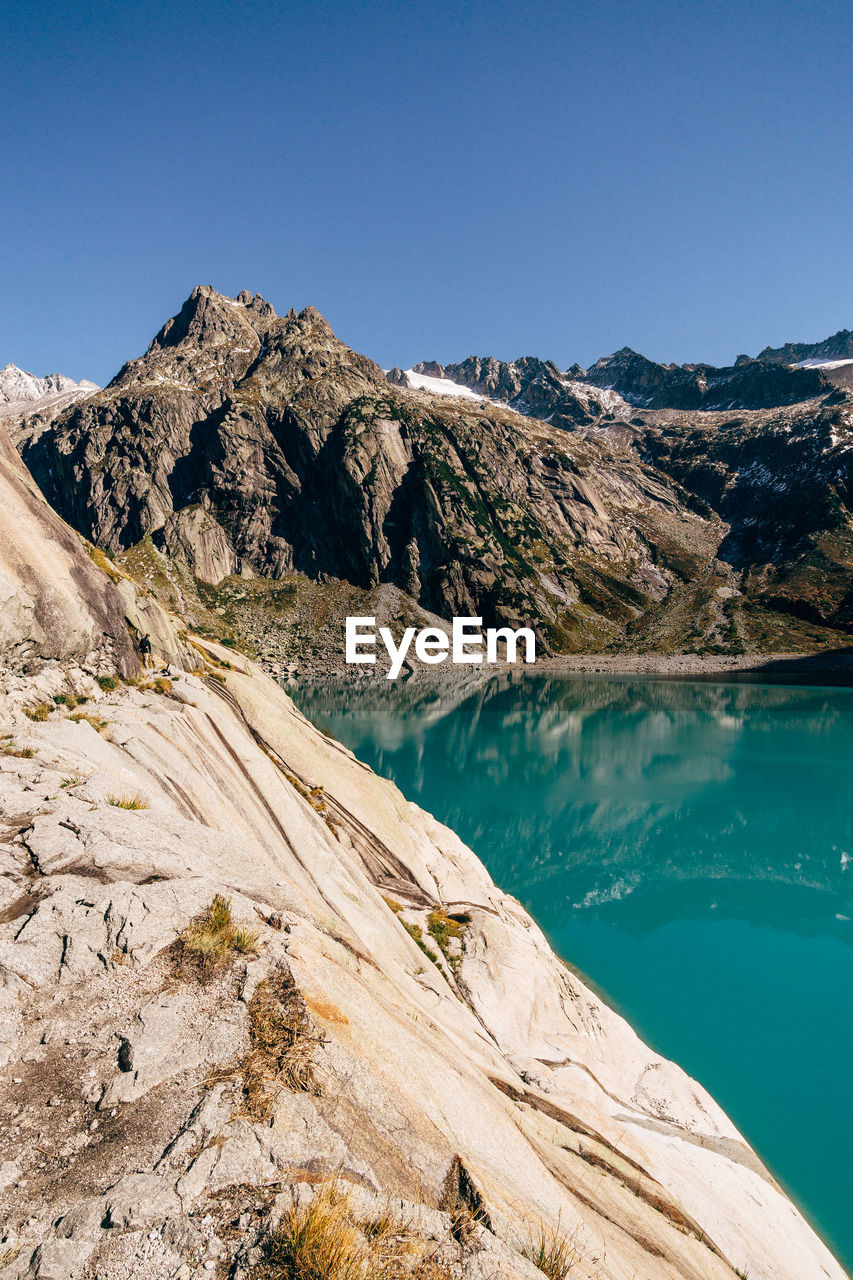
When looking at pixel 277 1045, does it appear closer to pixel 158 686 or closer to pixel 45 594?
pixel 45 594

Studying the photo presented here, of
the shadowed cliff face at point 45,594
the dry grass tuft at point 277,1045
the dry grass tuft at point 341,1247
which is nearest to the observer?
the dry grass tuft at point 341,1247

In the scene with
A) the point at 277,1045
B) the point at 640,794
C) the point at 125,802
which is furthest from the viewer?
the point at 640,794

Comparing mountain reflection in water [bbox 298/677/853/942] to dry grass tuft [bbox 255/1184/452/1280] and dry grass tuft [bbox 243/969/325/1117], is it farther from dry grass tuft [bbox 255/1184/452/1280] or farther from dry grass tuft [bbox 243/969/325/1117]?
dry grass tuft [bbox 255/1184/452/1280]

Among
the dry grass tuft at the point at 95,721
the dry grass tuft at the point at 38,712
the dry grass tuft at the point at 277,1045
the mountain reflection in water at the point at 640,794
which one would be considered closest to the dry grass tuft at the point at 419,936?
the dry grass tuft at the point at 95,721

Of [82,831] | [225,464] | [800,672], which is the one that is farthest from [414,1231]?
[225,464]

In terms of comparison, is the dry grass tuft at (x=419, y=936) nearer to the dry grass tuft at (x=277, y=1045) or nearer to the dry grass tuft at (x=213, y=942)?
the dry grass tuft at (x=213, y=942)

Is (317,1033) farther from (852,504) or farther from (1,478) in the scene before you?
(852,504)

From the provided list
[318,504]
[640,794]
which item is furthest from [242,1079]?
[318,504]
